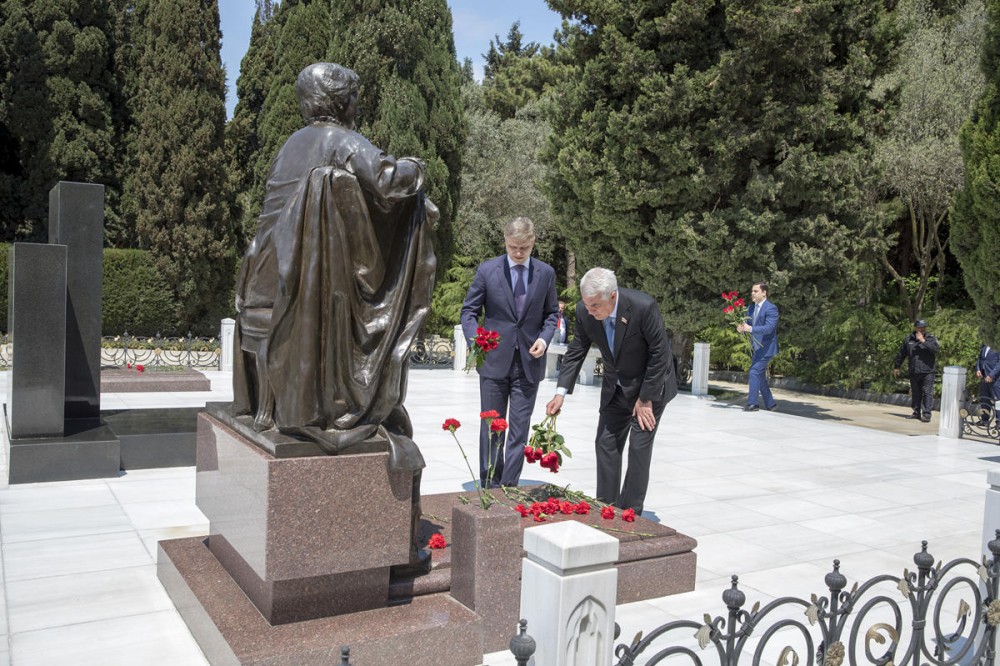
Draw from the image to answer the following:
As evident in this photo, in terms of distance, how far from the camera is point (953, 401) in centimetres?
1136

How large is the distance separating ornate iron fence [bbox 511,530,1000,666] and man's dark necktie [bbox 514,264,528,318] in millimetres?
2633

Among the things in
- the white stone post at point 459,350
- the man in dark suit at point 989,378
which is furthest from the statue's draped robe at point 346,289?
the white stone post at point 459,350

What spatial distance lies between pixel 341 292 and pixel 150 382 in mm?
10382

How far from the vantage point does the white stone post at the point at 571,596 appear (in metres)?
2.62

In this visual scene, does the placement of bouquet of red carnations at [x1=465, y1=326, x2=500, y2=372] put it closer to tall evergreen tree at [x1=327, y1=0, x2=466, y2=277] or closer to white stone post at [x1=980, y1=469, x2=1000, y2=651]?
white stone post at [x1=980, y1=469, x2=1000, y2=651]

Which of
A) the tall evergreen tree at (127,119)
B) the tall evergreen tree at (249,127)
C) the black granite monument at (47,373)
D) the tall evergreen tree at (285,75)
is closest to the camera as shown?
the black granite monument at (47,373)

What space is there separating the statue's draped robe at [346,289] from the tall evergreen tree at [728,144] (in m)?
11.5

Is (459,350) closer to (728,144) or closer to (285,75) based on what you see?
(728,144)

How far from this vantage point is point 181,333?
24.0m

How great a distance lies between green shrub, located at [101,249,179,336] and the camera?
2275cm

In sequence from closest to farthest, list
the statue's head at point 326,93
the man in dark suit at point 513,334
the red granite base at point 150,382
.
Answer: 1. the statue's head at point 326,93
2. the man in dark suit at point 513,334
3. the red granite base at point 150,382

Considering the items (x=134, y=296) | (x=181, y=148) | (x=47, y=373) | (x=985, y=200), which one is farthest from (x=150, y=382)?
(x=181, y=148)

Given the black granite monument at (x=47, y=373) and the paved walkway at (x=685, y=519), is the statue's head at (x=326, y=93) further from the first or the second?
the black granite monument at (x=47, y=373)

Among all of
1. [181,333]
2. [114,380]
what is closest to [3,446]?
[114,380]
